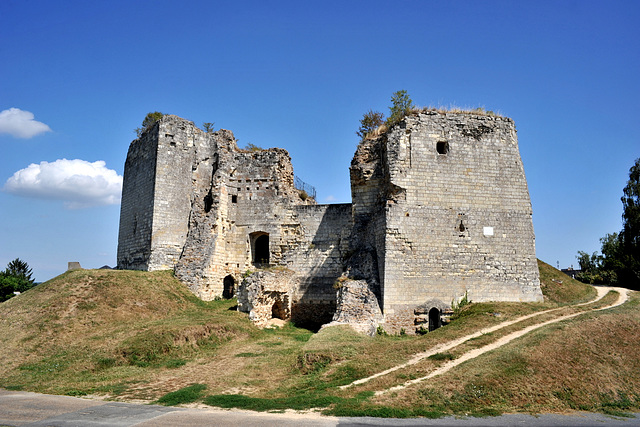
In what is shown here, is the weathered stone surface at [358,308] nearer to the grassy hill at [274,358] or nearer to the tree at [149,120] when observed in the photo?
the grassy hill at [274,358]

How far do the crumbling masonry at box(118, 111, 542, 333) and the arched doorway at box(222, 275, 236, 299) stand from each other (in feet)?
0.16

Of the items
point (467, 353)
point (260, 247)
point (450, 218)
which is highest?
point (450, 218)

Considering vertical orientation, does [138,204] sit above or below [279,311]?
above

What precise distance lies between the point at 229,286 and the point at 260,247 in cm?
252

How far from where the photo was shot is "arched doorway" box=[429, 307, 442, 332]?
17547 millimetres

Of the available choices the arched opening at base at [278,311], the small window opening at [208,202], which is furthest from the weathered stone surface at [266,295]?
the small window opening at [208,202]

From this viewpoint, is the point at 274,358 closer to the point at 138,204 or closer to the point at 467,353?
the point at 467,353

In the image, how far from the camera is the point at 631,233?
1231 inches

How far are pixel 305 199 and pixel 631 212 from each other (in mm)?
22911

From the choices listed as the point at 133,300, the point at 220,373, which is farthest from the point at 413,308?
the point at 133,300

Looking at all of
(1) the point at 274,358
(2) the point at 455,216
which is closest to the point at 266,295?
(1) the point at 274,358

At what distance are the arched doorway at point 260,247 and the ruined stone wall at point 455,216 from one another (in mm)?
7753

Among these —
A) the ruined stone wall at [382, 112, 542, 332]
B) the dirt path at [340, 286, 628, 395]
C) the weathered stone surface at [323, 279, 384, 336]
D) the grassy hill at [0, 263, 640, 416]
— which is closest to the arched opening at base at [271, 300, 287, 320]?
the grassy hill at [0, 263, 640, 416]

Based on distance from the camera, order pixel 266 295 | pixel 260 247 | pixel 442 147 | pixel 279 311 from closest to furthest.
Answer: pixel 442 147
pixel 266 295
pixel 279 311
pixel 260 247
